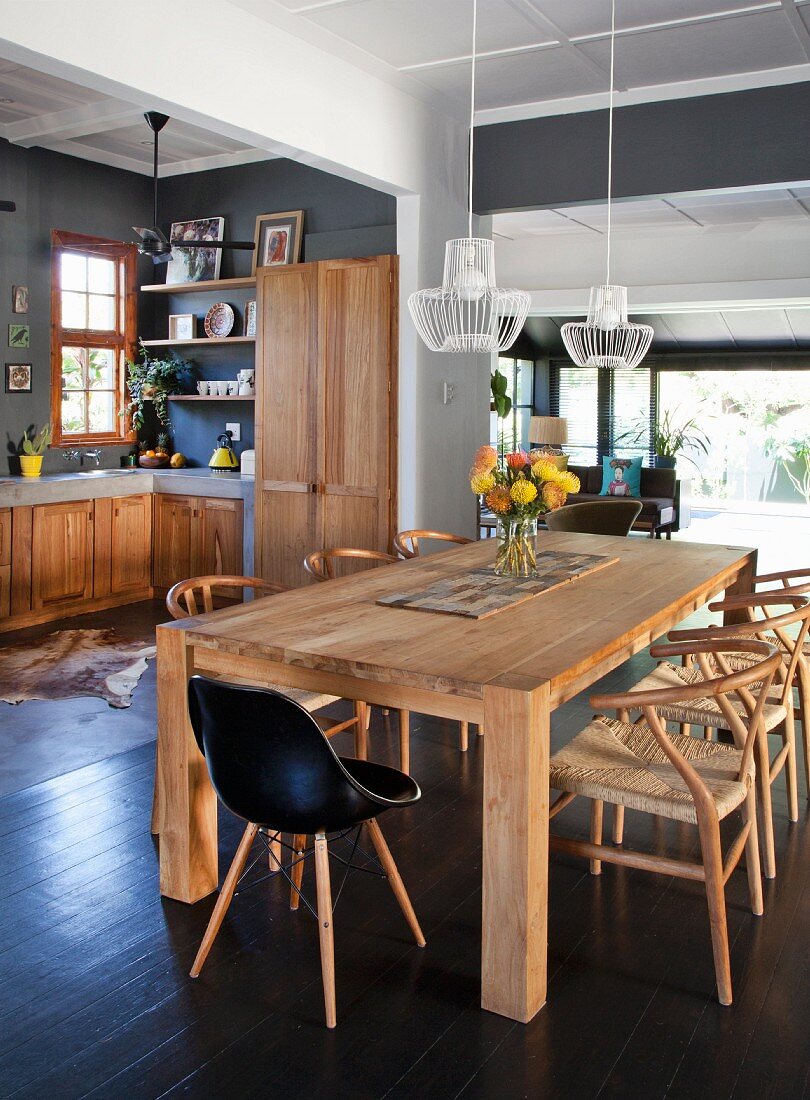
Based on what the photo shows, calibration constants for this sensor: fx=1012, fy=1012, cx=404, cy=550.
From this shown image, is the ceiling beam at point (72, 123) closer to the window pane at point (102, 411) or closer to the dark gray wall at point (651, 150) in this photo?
the window pane at point (102, 411)

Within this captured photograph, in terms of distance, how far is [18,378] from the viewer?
6.86m

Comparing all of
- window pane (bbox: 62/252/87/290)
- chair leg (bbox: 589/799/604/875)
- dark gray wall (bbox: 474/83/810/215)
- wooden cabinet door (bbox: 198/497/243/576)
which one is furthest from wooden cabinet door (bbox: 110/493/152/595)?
chair leg (bbox: 589/799/604/875)

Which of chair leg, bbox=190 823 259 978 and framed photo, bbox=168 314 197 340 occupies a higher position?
framed photo, bbox=168 314 197 340

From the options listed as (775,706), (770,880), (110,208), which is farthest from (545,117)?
(770,880)

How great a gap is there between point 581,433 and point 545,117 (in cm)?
964

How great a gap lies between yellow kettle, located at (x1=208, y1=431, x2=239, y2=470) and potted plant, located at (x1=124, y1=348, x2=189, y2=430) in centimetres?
58

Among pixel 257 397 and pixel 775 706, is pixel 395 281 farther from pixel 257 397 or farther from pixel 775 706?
pixel 775 706

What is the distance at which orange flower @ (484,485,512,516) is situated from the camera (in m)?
3.48

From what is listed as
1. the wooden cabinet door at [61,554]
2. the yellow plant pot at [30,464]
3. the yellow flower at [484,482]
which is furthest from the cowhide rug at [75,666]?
the yellow flower at [484,482]

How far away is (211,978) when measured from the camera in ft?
8.26

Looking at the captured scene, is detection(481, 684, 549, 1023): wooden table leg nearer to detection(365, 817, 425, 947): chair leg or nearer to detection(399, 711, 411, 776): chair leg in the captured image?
detection(365, 817, 425, 947): chair leg

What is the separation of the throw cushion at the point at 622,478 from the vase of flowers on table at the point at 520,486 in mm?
8544

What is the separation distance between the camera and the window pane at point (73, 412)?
Result: 7250 millimetres

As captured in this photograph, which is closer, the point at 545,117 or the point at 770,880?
the point at 770,880
